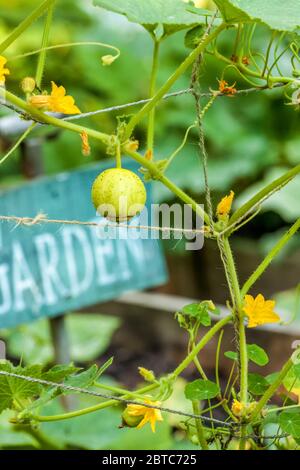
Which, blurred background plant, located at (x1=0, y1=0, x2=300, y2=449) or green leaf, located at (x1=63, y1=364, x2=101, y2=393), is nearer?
green leaf, located at (x1=63, y1=364, x2=101, y2=393)

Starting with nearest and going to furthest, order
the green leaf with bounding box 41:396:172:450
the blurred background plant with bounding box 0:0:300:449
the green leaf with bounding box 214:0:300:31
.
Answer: the green leaf with bounding box 214:0:300:31
the green leaf with bounding box 41:396:172:450
the blurred background plant with bounding box 0:0:300:449

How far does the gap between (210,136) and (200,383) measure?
2.38 metres

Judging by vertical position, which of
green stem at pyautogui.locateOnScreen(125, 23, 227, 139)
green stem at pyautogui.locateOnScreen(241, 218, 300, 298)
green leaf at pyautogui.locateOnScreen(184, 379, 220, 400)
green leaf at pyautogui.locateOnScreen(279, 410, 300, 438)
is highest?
green stem at pyautogui.locateOnScreen(125, 23, 227, 139)

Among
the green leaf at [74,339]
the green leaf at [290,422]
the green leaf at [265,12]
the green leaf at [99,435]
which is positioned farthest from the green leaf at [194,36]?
the green leaf at [74,339]

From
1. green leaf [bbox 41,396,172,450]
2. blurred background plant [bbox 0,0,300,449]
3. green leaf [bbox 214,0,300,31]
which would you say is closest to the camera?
green leaf [bbox 214,0,300,31]

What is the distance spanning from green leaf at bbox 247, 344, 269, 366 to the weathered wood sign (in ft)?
2.39

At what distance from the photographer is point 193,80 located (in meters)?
0.71

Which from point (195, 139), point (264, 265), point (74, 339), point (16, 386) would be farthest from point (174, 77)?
point (195, 139)

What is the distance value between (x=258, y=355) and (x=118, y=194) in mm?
230

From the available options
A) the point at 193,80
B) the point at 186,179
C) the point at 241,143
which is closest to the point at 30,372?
the point at 193,80

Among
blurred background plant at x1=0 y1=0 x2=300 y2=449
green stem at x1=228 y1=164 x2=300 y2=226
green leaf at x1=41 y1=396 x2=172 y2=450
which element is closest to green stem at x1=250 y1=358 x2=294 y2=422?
green stem at x1=228 y1=164 x2=300 y2=226

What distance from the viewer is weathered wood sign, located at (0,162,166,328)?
1501 mm

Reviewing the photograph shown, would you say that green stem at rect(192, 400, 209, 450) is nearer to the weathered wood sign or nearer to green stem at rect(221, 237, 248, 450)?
green stem at rect(221, 237, 248, 450)

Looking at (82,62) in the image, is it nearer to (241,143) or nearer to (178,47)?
(178,47)
